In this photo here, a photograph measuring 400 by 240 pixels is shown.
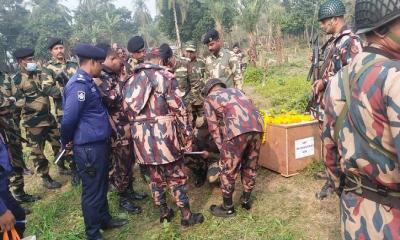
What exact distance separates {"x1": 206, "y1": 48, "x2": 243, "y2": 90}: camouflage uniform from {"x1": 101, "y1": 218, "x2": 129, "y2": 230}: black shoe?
9.66 feet

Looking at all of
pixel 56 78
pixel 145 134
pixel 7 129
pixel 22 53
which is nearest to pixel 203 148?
pixel 145 134

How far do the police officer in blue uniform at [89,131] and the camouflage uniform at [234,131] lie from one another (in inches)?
50.6

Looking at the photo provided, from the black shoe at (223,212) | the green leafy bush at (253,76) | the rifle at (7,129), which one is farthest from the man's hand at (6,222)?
the green leafy bush at (253,76)

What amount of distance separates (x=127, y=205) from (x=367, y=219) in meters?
3.71

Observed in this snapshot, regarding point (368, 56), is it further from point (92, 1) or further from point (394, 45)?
point (92, 1)

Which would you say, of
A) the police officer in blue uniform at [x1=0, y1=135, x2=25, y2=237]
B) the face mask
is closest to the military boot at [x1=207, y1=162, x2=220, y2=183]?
the police officer in blue uniform at [x1=0, y1=135, x2=25, y2=237]

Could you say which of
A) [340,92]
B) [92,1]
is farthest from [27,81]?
[92,1]

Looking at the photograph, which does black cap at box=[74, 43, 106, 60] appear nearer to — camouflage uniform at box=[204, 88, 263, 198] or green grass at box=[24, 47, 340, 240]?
camouflage uniform at box=[204, 88, 263, 198]

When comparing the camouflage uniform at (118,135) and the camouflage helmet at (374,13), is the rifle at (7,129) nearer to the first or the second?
the camouflage uniform at (118,135)

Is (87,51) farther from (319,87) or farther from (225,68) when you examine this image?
(225,68)

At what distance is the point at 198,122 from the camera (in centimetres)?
543

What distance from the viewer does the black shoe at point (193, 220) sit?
4.22 meters

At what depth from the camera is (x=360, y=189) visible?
1769mm

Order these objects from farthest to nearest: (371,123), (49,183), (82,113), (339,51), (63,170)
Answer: (63,170), (49,183), (339,51), (82,113), (371,123)
